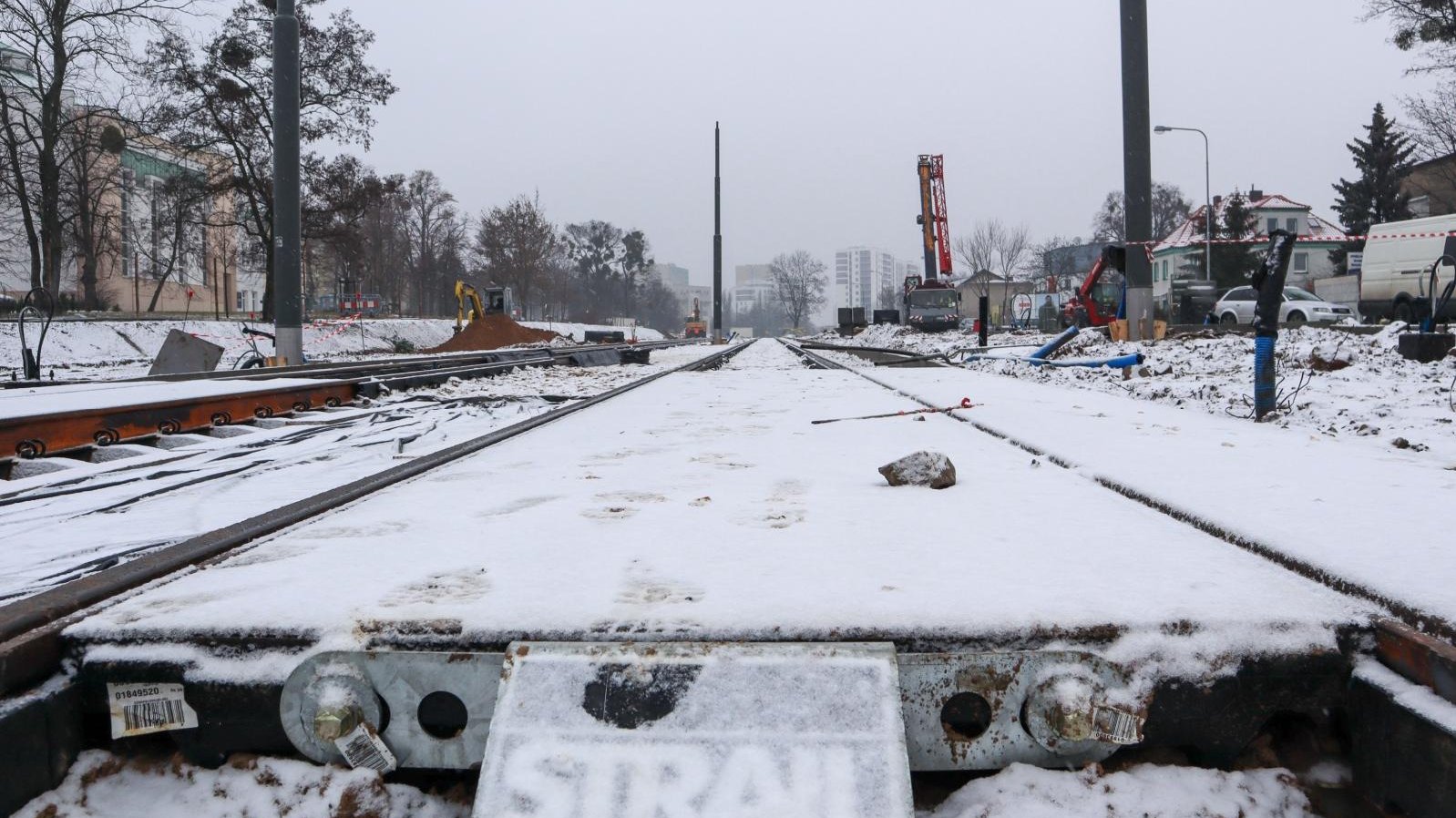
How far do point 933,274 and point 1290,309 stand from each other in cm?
1724

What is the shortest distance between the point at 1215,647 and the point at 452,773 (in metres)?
1.14

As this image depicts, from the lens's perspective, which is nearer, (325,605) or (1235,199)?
(325,605)

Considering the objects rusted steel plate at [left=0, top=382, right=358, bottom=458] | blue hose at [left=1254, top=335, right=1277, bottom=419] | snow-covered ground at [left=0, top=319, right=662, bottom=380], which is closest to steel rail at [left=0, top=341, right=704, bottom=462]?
rusted steel plate at [left=0, top=382, right=358, bottom=458]

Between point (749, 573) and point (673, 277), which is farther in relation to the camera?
point (673, 277)

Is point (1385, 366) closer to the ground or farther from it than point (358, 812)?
farther from it

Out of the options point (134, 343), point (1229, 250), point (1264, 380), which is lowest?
point (1264, 380)

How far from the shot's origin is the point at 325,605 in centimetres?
147

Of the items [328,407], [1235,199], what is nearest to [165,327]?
[328,407]

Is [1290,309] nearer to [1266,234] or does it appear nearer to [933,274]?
[933,274]

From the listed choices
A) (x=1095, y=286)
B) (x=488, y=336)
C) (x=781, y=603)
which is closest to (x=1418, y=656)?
(x=781, y=603)

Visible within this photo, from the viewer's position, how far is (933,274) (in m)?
38.3

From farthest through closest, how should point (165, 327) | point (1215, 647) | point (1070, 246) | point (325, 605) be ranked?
point (1070, 246) → point (165, 327) → point (325, 605) → point (1215, 647)

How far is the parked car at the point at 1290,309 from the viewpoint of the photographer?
2144 centimetres

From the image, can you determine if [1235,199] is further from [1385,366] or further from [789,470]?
[789,470]
